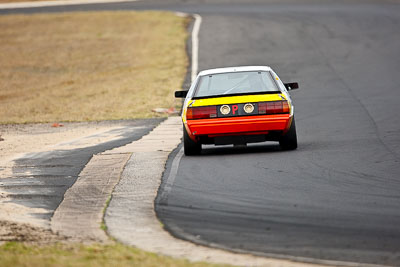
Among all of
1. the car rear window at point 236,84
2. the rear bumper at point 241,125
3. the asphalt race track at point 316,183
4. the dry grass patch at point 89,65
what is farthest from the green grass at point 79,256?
the dry grass patch at point 89,65

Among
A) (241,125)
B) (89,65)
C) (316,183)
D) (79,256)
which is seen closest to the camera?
(79,256)

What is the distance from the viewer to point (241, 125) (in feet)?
40.7

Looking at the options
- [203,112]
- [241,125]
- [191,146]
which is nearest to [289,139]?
[241,125]

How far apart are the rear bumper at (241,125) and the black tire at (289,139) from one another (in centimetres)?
18

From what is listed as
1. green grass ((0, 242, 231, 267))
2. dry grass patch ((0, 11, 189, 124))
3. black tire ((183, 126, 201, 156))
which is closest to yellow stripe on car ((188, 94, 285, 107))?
black tire ((183, 126, 201, 156))

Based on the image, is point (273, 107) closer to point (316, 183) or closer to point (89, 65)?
point (316, 183)

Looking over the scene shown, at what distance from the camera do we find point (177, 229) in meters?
7.82

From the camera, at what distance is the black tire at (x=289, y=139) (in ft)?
41.8

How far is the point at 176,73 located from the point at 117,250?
22.3 meters

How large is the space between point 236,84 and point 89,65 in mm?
20876

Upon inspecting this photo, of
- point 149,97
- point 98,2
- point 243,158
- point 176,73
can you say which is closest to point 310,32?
point 176,73

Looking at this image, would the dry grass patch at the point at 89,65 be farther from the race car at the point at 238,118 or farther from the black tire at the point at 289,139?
the black tire at the point at 289,139

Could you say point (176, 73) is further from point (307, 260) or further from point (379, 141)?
point (307, 260)

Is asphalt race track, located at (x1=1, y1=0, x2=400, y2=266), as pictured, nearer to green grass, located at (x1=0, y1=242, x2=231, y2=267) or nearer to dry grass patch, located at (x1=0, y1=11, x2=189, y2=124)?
green grass, located at (x1=0, y1=242, x2=231, y2=267)
